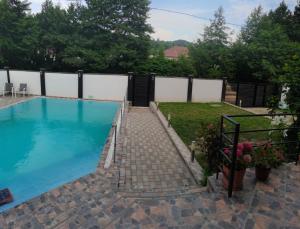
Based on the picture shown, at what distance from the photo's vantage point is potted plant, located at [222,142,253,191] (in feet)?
10.9

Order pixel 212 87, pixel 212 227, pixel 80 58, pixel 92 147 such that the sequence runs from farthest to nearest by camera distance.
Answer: pixel 80 58 → pixel 212 87 → pixel 92 147 → pixel 212 227

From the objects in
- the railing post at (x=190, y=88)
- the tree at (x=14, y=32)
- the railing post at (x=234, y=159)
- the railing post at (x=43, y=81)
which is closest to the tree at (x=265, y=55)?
the railing post at (x=190, y=88)

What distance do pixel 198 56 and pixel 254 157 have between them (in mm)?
17866

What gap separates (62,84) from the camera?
601 inches

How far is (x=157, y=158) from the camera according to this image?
227 inches

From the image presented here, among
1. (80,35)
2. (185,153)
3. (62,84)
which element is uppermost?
(80,35)

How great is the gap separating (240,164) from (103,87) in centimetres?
1278

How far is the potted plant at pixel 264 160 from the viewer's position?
3.66m

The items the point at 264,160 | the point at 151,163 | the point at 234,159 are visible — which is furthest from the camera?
the point at 151,163

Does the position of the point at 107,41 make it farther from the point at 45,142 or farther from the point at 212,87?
the point at 45,142

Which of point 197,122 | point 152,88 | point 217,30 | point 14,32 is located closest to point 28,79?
point 14,32

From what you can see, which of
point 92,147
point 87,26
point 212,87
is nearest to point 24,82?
point 87,26

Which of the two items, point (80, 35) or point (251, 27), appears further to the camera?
point (251, 27)

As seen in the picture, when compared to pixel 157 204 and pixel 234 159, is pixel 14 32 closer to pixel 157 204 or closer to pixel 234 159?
pixel 157 204
